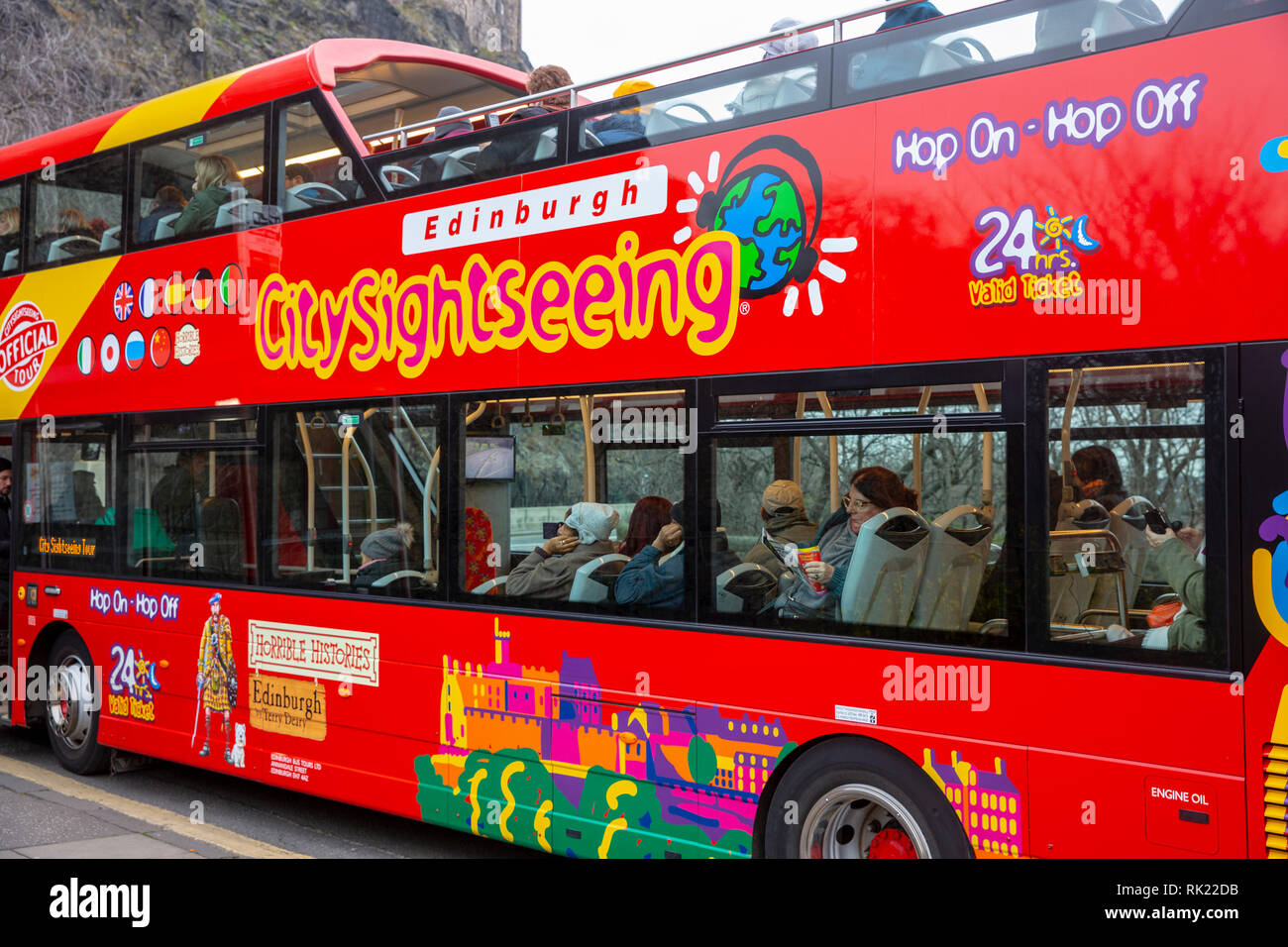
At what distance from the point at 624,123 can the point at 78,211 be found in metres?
4.80

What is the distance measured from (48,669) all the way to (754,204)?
21.8 ft

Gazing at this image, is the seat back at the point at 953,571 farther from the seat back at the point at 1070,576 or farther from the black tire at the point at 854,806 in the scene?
the black tire at the point at 854,806

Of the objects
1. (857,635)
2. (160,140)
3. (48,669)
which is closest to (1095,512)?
(857,635)

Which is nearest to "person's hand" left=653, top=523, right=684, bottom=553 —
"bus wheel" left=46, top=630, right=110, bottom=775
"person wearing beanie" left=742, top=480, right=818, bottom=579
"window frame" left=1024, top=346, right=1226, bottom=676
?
"person wearing beanie" left=742, top=480, right=818, bottom=579

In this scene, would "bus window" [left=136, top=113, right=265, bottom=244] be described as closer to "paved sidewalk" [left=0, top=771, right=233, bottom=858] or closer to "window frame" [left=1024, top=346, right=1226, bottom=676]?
"paved sidewalk" [left=0, top=771, right=233, bottom=858]

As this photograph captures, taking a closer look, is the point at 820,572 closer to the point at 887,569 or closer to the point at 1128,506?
the point at 887,569

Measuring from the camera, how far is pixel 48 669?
340 inches

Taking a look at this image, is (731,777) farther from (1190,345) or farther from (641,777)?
(1190,345)

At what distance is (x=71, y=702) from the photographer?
8.32m

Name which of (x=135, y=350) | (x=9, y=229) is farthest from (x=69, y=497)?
(x=9, y=229)

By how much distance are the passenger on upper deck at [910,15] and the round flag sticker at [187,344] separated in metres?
4.62

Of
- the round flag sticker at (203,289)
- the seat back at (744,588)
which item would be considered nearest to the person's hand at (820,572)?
the seat back at (744,588)

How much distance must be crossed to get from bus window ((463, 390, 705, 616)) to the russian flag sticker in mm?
2732

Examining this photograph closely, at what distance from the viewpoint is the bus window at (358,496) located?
19.9 feet
